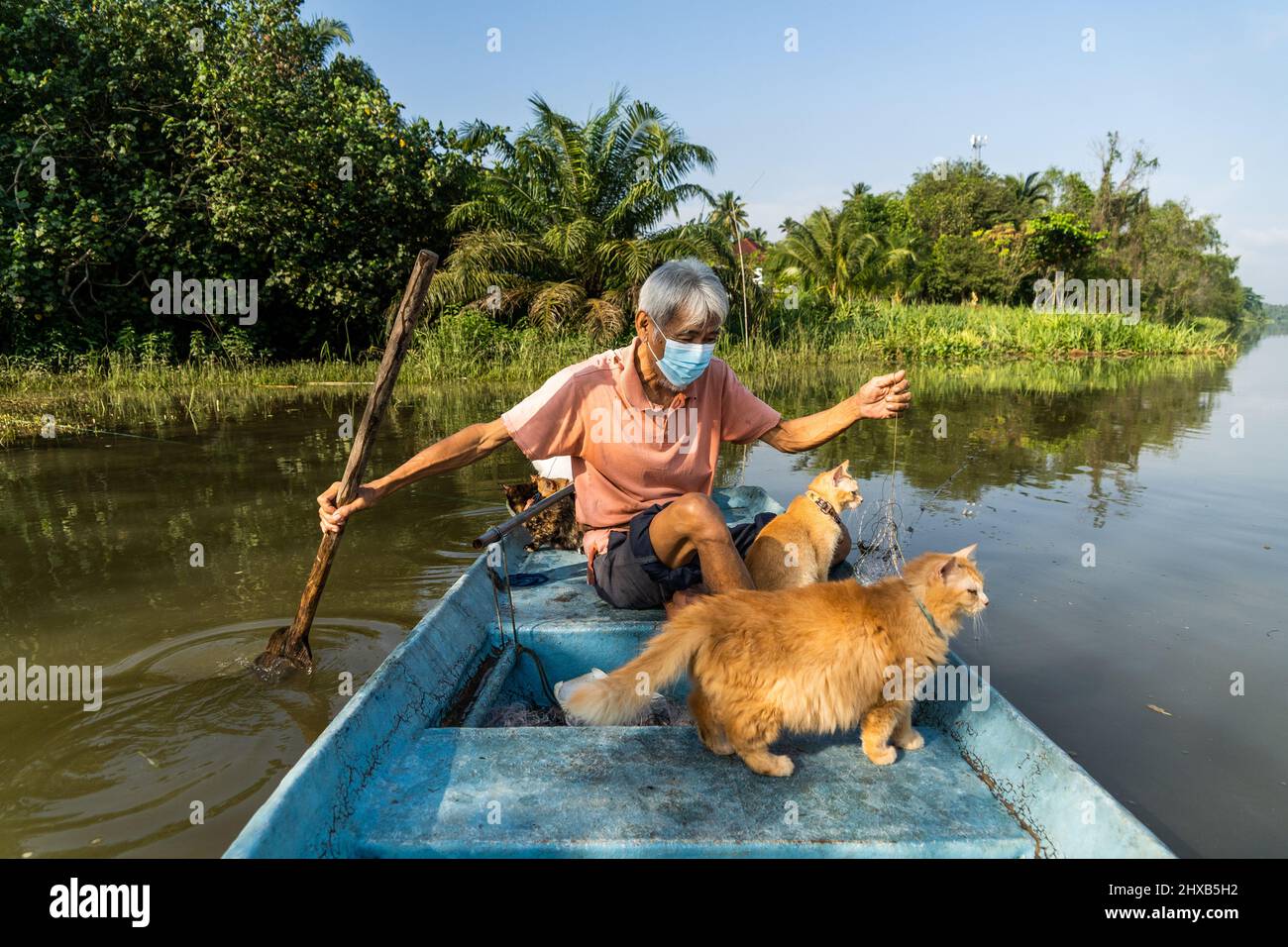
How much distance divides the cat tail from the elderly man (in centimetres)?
66

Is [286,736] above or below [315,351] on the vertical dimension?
below

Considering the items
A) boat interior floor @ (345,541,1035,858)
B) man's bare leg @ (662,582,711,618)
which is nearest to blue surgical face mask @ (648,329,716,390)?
man's bare leg @ (662,582,711,618)

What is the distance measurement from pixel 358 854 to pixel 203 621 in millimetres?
3490

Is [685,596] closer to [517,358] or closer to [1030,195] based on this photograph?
[517,358]

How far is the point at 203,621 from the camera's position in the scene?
16.9 ft

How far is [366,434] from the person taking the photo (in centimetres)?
364

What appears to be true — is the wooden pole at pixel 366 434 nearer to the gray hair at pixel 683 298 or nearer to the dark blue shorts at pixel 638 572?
the gray hair at pixel 683 298

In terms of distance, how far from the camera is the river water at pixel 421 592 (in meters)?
3.37

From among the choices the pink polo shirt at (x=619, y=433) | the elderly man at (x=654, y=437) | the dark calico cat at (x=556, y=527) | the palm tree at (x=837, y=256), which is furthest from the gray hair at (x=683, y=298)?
the palm tree at (x=837, y=256)

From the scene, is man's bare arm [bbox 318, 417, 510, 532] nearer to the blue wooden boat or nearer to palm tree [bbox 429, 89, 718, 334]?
the blue wooden boat

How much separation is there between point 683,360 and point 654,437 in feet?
1.39
